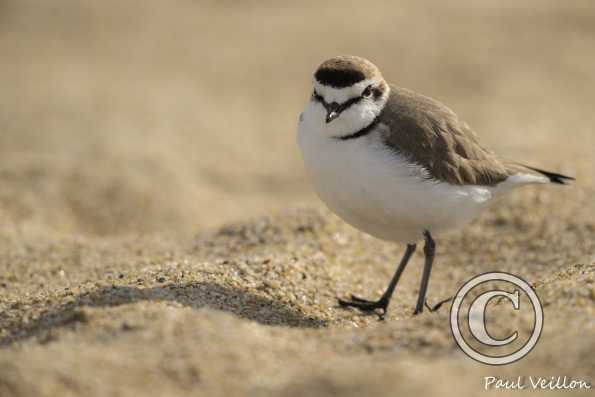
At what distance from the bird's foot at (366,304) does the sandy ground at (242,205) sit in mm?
107

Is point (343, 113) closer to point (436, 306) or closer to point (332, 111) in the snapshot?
point (332, 111)

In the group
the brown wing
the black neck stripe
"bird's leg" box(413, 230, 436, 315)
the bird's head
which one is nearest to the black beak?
the bird's head

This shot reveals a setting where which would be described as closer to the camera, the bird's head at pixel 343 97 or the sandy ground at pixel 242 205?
the sandy ground at pixel 242 205

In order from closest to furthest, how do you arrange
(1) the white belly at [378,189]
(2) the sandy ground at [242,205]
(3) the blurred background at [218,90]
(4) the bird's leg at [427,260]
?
(2) the sandy ground at [242,205], (1) the white belly at [378,189], (4) the bird's leg at [427,260], (3) the blurred background at [218,90]

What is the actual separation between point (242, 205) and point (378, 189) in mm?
4581

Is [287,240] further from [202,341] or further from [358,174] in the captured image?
[202,341]

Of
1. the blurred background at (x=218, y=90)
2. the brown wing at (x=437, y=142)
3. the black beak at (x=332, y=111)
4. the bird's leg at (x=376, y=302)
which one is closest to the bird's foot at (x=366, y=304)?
the bird's leg at (x=376, y=302)

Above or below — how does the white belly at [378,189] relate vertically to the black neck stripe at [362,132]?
below

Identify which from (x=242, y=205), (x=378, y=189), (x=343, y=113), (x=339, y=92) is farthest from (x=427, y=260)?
(x=242, y=205)

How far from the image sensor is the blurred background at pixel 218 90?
844cm

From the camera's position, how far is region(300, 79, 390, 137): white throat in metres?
4.81

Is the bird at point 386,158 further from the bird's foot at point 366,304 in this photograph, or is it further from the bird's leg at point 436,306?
the bird's foot at point 366,304

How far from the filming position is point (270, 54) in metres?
12.9

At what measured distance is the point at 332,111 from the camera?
476 centimetres
